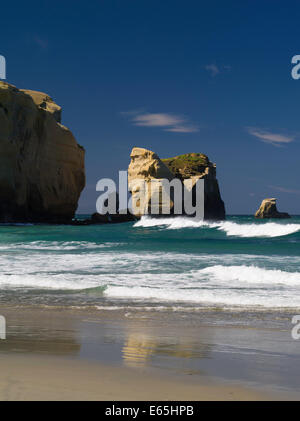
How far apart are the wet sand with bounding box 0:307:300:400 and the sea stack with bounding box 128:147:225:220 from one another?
248ft

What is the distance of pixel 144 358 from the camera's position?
542 centimetres

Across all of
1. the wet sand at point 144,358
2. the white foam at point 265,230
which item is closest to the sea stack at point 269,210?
the white foam at point 265,230

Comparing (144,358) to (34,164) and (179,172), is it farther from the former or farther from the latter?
(179,172)

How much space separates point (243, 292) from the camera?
1124 cm

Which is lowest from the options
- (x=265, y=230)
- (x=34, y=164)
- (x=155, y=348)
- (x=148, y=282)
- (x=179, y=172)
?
(x=265, y=230)

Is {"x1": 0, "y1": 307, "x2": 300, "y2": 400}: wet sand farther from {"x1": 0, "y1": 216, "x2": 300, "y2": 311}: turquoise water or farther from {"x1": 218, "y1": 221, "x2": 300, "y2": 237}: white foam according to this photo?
{"x1": 218, "y1": 221, "x2": 300, "y2": 237}: white foam

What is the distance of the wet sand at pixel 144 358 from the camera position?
13.5ft

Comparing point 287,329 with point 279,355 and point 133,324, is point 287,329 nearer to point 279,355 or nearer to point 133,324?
point 279,355

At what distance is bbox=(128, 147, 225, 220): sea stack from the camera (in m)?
86.6

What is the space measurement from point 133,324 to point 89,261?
11.4 metres

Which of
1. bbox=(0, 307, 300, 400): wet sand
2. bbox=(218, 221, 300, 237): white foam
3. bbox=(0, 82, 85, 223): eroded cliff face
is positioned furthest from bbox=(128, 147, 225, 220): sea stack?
bbox=(0, 307, 300, 400): wet sand

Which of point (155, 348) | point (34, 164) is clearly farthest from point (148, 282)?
point (34, 164)

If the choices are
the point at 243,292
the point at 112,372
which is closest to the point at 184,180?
the point at 243,292

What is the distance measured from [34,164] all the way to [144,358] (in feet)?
202
